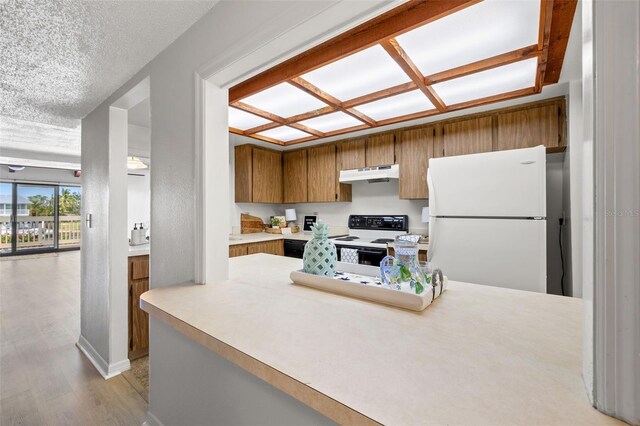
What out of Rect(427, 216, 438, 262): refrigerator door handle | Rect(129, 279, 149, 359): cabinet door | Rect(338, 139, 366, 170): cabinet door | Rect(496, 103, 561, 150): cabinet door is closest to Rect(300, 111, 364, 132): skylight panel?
Rect(338, 139, 366, 170): cabinet door

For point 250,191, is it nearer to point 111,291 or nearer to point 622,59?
point 111,291

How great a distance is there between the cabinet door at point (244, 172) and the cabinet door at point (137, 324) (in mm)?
1695

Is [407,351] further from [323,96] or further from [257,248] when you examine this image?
[257,248]

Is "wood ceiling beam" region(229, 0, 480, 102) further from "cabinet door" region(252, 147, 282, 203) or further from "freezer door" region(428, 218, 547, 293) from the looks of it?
"cabinet door" region(252, 147, 282, 203)

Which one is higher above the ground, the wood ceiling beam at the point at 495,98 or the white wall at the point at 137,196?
the wood ceiling beam at the point at 495,98

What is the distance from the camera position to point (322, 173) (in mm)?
3846

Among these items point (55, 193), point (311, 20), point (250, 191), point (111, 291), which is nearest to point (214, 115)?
point (311, 20)

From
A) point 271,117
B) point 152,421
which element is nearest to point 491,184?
point 271,117

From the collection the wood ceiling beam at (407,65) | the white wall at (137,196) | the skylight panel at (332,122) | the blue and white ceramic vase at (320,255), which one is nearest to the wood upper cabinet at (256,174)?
the skylight panel at (332,122)

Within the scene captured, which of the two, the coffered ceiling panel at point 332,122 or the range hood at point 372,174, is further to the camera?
the range hood at point 372,174

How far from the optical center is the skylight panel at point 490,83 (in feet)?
5.58

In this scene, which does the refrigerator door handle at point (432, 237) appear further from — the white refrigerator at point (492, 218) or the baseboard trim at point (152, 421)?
the baseboard trim at point (152, 421)

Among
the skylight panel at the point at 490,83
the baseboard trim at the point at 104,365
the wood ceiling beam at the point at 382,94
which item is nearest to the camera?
the skylight panel at the point at 490,83

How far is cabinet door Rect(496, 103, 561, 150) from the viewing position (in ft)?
7.52
